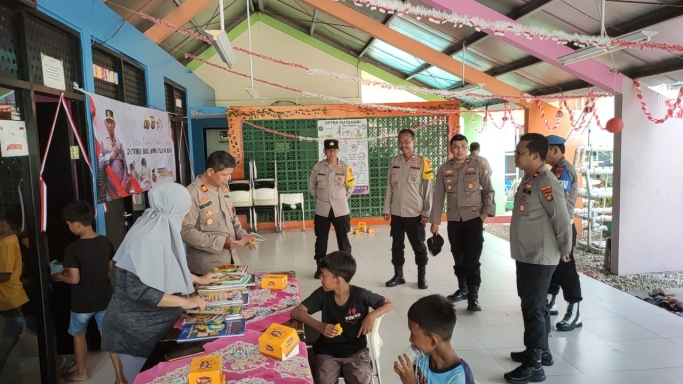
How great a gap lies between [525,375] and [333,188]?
→ 2.75 metres

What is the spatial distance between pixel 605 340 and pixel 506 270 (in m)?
1.99

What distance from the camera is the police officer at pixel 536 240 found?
111 inches

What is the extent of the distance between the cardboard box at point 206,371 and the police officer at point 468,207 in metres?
2.94

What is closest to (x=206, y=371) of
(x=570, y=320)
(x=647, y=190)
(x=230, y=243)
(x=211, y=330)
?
(x=211, y=330)

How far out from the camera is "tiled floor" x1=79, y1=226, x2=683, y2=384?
302cm

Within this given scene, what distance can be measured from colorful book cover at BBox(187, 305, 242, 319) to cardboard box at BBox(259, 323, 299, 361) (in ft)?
1.24

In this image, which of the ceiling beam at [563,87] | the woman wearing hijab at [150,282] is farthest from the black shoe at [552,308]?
the ceiling beam at [563,87]

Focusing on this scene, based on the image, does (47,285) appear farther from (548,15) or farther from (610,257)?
(610,257)

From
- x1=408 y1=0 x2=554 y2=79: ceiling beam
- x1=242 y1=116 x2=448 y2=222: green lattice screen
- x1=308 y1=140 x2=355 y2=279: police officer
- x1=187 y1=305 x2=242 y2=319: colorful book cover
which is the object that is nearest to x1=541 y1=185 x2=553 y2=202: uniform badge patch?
Result: x1=187 y1=305 x2=242 y2=319: colorful book cover

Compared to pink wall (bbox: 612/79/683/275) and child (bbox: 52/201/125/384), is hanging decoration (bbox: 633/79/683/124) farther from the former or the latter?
child (bbox: 52/201/125/384)

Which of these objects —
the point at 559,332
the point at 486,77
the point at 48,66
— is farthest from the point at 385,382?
the point at 486,77

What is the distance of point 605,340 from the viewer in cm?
348

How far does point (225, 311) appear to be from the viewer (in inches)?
87.9

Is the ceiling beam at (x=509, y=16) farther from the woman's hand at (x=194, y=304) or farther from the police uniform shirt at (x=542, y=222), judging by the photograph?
the woman's hand at (x=194, y=304)
